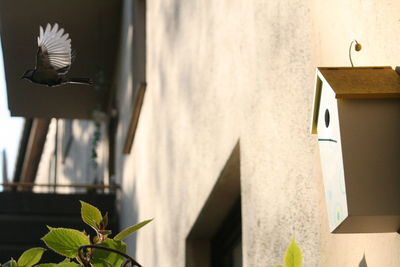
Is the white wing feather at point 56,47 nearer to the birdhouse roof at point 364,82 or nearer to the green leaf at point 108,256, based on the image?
the green leaf at point 108,256

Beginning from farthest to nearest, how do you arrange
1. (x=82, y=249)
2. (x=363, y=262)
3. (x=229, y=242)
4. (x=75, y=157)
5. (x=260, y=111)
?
(x=75, y=157), (x=229, y=242), (x=260, y=111), (x=363, y=262), (x=82, y=249)

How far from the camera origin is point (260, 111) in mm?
2785

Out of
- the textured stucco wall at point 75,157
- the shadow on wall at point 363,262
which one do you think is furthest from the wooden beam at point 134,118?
the shadow on wall at point 363,262

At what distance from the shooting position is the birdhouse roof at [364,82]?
1583 mm

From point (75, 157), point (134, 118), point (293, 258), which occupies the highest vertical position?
point (75, 157)

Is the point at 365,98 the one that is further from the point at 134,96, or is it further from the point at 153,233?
the point at 134,96

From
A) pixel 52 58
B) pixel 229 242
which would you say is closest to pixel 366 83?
pixel 52 58

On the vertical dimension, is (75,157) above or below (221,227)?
above

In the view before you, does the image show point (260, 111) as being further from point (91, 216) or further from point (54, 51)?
point (91, 216)

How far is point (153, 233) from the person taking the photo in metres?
5.71

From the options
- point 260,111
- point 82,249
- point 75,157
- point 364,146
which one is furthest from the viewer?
point 75,157

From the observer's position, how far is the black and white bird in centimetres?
255

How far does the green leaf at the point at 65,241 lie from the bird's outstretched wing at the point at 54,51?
37.8 inches

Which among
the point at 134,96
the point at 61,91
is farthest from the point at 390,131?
the point at 61,91
